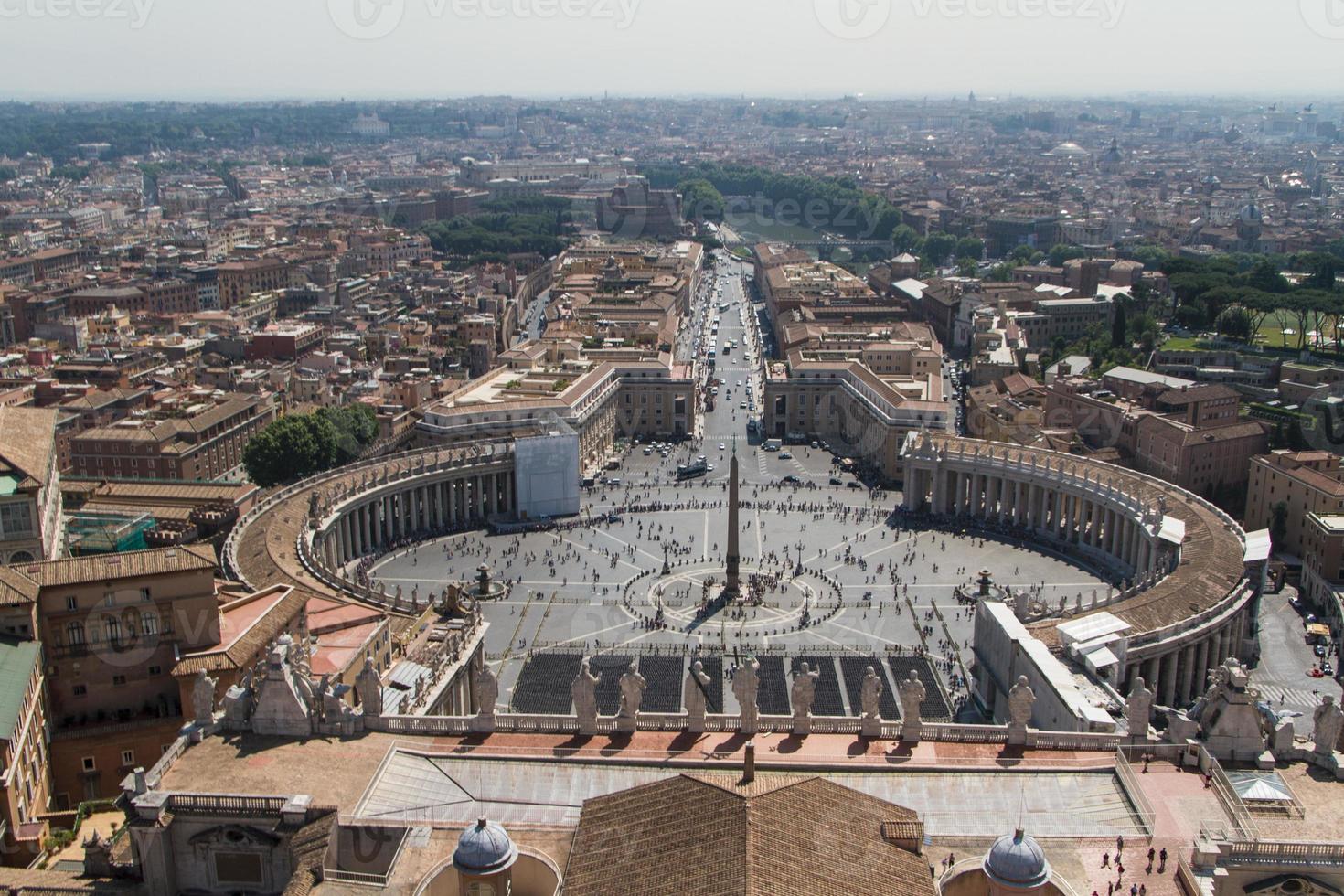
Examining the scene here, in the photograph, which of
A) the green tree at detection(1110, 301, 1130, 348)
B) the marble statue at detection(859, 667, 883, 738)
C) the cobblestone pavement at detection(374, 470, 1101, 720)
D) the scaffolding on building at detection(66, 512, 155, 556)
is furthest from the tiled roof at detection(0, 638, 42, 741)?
the green tree at detection(1110, 301, 1130, 348)

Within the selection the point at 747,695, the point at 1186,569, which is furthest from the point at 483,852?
the point at 1186,569

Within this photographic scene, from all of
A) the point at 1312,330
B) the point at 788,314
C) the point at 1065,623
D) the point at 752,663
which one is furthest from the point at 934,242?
the point at 752,663

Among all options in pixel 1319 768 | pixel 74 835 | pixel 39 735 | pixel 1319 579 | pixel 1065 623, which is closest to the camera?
pixel 1319 768

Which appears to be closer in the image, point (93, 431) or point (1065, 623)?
point (1065, 623)

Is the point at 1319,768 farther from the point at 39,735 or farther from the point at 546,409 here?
the point at 546,409

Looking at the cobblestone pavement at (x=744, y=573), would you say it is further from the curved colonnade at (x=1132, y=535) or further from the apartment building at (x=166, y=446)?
the apartment building at (x=166, y=446)

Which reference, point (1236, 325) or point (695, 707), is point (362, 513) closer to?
point (695, 707)

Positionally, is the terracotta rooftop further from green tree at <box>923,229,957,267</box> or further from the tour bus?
green tree at <box>923,229,957,267</box>
